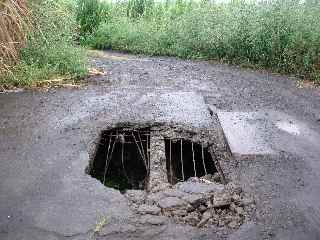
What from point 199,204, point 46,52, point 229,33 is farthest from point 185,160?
point 229,33

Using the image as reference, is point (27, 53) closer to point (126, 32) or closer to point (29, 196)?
point (126, 32)

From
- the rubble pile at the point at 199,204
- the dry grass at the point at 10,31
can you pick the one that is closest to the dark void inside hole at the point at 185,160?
the rubble pile at the point at 199,204

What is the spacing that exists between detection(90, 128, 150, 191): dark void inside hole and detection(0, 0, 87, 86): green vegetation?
2203 millimetres

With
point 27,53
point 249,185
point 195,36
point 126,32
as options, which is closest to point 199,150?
point 249,185

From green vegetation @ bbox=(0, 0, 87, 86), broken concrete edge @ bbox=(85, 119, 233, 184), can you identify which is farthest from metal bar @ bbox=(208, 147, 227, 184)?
green vegetation @ bbox=(0, 0, 87, 86)

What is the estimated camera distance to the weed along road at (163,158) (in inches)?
149

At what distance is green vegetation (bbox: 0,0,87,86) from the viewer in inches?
286

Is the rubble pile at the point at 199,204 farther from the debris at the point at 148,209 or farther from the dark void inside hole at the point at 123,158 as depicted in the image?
the dark void inside hole at the point at 123,158

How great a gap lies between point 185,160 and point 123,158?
74 cm

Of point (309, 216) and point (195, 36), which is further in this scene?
point (195, 36)

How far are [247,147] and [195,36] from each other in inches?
200

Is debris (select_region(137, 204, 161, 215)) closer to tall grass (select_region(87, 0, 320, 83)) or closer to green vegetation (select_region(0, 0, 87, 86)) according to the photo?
green vegetation (select_region(0, 0, 87, 86))

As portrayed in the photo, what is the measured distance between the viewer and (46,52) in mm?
7863

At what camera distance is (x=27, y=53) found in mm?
7715
